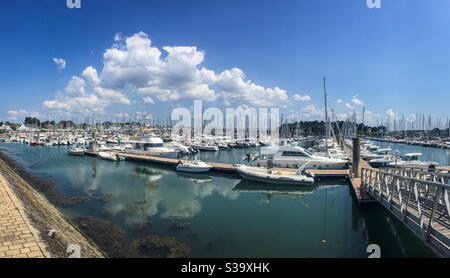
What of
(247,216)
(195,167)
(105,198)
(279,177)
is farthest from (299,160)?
(105,198)

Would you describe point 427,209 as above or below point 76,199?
above

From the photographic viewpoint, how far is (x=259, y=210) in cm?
1731

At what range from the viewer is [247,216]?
1597 centimetres

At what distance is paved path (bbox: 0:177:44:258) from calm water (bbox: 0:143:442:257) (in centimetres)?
561

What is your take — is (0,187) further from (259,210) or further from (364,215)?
(364,215)

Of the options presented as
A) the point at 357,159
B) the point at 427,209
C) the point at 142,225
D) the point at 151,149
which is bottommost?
the point at 142,225

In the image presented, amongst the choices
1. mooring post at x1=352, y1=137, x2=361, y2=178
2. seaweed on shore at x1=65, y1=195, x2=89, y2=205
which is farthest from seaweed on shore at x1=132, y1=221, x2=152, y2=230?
mooring post at x1=352, y1=137, x2=361, y2=178

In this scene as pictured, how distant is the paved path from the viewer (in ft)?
20.5

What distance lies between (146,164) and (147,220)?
2494cm

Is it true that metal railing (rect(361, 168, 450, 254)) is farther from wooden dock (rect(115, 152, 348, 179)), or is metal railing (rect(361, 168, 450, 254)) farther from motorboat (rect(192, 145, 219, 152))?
motorboat (rect(192, 145, 219, 152))

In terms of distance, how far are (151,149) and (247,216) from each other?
101 ft

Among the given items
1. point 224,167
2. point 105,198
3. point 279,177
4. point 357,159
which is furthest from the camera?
point 224,167

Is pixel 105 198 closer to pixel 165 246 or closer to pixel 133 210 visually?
pixel 133 210
